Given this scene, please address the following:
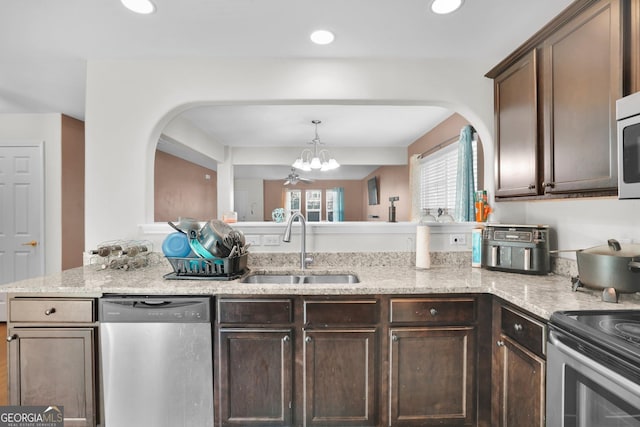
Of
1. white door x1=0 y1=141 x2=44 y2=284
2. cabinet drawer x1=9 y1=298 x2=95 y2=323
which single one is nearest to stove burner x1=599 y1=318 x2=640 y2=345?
cabinet drawer x1=9 y1=298 x2=95 y2=323

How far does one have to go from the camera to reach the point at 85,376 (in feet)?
5.37

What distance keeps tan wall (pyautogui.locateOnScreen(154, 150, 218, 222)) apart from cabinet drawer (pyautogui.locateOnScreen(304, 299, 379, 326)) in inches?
149

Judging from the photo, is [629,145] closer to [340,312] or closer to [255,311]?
[340,312]

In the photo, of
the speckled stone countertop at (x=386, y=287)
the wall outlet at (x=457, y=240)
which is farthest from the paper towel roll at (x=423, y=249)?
the wall outlet at (x=457, y=240)

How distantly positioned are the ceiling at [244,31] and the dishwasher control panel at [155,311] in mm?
1548

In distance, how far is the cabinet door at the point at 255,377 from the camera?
5.43 ft

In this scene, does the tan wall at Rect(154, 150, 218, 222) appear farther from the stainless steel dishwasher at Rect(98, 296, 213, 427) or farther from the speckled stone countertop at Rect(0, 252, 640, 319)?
the stainless steel dishwasher at Rect(98, 296, 213, 427)

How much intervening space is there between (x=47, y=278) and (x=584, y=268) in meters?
2.82

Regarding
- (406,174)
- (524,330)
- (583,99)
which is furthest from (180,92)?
(406,174)

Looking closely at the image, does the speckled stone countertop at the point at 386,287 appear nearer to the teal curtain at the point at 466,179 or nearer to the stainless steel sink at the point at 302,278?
the stainless steel sink at the point at 302,278

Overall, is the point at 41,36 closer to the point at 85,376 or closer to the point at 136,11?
the point at 136,11

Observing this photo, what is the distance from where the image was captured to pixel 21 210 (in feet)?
11.9

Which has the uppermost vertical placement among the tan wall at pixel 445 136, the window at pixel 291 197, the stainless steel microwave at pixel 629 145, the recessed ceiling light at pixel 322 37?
the recessed ceiling light at pixel 322 37

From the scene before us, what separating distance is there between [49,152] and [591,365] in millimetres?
4841
